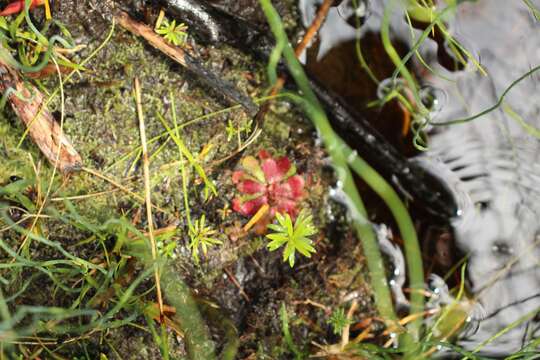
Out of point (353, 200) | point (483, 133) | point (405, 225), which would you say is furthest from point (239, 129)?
point (483, 133)

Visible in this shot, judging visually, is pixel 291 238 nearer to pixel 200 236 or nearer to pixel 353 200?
pixel 200 236

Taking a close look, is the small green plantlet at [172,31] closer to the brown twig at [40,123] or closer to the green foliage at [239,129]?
the green foliage at [239,129]

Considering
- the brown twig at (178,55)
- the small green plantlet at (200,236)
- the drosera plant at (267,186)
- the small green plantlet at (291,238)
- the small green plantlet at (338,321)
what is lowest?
the small green plantlet at (338,321)

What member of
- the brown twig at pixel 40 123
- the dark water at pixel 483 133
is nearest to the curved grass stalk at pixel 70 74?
the brown twig at pixel 40 123

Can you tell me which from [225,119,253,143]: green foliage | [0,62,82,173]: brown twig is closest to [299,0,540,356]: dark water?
[225,119,253,143]: green foliage

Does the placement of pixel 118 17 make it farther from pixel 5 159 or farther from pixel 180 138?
pixel 5 159

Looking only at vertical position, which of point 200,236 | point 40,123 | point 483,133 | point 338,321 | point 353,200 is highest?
point 483,133

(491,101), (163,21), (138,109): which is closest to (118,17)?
(163,21)
